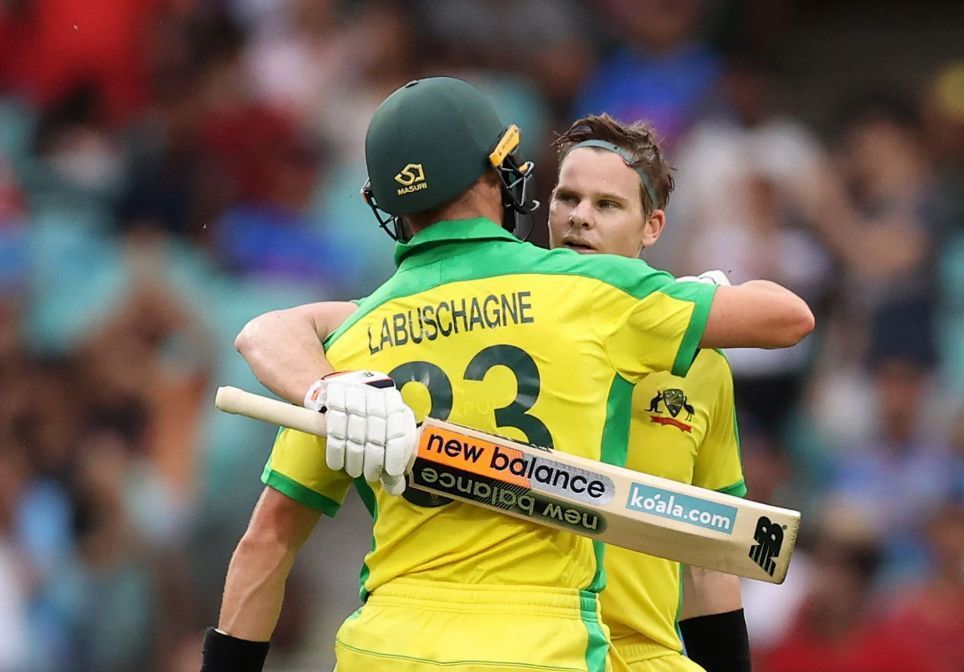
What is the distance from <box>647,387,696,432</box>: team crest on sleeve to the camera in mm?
4492

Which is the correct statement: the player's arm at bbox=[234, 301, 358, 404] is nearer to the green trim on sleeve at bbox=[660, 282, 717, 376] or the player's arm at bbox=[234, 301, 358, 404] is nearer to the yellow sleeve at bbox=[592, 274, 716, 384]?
the yellow sleeve at bbox=[592, 274, 716, 384]

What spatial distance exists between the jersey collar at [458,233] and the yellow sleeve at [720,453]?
1.06 meters

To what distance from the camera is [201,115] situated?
954cm

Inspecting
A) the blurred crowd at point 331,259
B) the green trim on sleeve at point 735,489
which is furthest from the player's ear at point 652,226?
the blurred crowd at point 331,259

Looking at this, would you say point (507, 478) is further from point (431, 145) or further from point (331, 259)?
point (331, 259)

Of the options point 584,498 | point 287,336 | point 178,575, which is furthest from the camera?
point 178,575

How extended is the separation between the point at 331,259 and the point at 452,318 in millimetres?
5463

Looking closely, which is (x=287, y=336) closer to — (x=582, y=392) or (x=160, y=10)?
(x=582, y=392)

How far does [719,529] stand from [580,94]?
6.00m

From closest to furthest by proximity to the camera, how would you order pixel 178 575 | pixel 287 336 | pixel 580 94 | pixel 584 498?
pixel 584 498
pixel 287 336
pixel 178 575
pixel 580 94

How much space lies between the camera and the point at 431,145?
373 centimetres

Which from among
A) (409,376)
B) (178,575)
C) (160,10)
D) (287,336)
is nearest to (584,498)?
(409,376)

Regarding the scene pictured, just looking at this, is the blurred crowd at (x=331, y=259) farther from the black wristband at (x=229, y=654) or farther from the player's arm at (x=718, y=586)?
the black wristband at (x=229, y=654)

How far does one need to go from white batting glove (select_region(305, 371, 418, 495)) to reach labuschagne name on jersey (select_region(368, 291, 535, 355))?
0.26m
